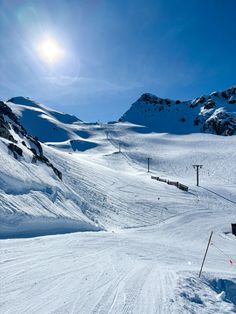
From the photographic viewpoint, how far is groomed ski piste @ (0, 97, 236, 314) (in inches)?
363

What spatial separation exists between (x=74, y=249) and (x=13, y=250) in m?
2.69

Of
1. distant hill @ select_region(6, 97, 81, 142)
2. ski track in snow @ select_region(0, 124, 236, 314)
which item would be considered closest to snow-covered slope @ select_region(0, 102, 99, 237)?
ski track in snow @ select_region(0, 124, 236, 314)

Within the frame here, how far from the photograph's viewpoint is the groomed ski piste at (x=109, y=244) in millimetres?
9211

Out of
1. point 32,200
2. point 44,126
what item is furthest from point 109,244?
point 44,126

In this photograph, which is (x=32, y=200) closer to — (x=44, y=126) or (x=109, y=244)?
(x=109, y=244)

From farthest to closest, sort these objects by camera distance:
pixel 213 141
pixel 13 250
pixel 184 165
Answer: pixel 213 141 < pixel 184 165 < pixel 13 250

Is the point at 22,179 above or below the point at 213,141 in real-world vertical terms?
below

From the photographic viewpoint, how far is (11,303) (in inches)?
324

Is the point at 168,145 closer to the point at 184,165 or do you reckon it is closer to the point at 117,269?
the point at 184,165

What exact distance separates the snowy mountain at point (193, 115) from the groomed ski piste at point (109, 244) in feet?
334

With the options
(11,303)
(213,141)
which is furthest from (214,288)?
(213,141)

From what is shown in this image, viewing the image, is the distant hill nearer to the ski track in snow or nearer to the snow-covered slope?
the ski track in snow

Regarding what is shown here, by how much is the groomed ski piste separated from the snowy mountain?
10170 centimetres

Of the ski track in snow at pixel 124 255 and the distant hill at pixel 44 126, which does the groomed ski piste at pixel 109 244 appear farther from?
the distant hill at pixel 44 126
